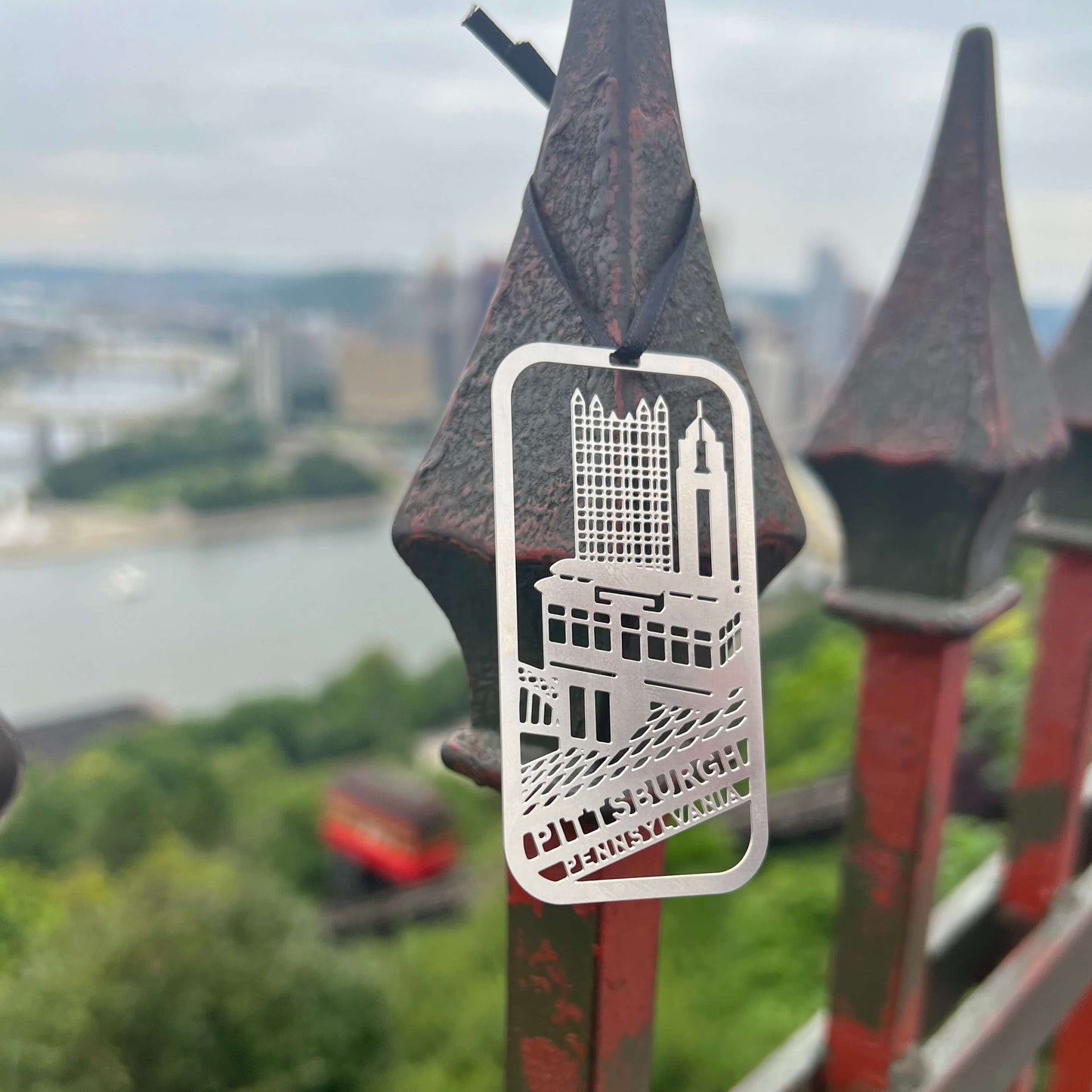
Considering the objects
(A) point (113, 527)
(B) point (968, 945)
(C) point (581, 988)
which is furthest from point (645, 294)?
(A) point (113, 527)

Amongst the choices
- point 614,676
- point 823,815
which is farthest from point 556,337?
point 823,815

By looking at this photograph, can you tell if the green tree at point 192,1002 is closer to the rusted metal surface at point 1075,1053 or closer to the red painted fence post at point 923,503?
the rusted metal surface at point 1075,1053

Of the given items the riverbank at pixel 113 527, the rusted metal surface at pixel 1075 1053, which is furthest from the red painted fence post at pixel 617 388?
the riverbank at pixel 113 527

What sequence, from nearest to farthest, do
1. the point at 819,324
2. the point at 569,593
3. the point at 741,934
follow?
the point at 569,593, the point at 741,934, the point at 819,324

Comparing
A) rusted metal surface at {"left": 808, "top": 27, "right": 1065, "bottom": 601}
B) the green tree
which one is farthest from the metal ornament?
the green tree

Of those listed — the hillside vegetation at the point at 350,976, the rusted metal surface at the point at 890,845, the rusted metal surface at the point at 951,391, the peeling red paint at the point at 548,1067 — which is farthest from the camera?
the hillside vegetation at the point at 350,976

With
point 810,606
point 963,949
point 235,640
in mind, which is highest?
point 963,949

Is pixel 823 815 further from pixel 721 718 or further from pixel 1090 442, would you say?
pixel 721 718

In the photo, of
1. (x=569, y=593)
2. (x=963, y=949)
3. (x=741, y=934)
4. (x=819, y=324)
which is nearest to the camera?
(x=569, y=593)
